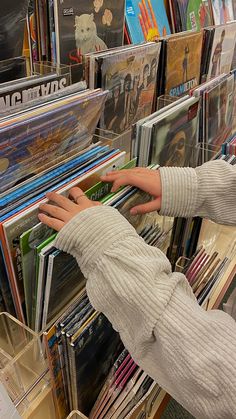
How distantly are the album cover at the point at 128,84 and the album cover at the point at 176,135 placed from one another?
0.64 ft

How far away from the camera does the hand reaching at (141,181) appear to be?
28.4 inches

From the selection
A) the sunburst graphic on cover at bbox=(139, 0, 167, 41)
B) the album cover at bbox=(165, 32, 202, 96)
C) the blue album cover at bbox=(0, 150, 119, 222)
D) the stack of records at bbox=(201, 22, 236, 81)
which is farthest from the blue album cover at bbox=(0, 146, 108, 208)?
the stack of records at bbox=(201, 22, 236, 81)

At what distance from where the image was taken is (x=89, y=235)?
0.57 meters

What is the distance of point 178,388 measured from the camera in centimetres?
54

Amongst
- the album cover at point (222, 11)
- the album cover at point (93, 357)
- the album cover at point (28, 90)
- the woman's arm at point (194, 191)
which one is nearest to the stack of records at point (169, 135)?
the woman's arm at point (194, 191)

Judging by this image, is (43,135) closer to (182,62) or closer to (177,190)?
(177,190)

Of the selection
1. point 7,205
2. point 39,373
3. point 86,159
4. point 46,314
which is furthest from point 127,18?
point 39,373

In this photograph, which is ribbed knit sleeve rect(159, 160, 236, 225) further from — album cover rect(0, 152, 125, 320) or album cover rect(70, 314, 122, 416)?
album cover rect(70, 314, 122, 416)

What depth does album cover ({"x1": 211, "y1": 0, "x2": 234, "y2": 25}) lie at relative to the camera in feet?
5.71

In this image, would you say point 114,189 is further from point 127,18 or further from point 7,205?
point 127,18

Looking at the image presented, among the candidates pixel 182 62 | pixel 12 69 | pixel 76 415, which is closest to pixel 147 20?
pixel 182 62

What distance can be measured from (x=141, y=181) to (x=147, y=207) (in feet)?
0.20

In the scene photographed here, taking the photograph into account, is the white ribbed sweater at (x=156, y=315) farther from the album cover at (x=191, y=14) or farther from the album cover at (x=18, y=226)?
the album cover at (x=191, y=14)

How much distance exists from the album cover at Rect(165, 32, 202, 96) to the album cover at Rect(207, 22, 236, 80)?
5.2 inches
